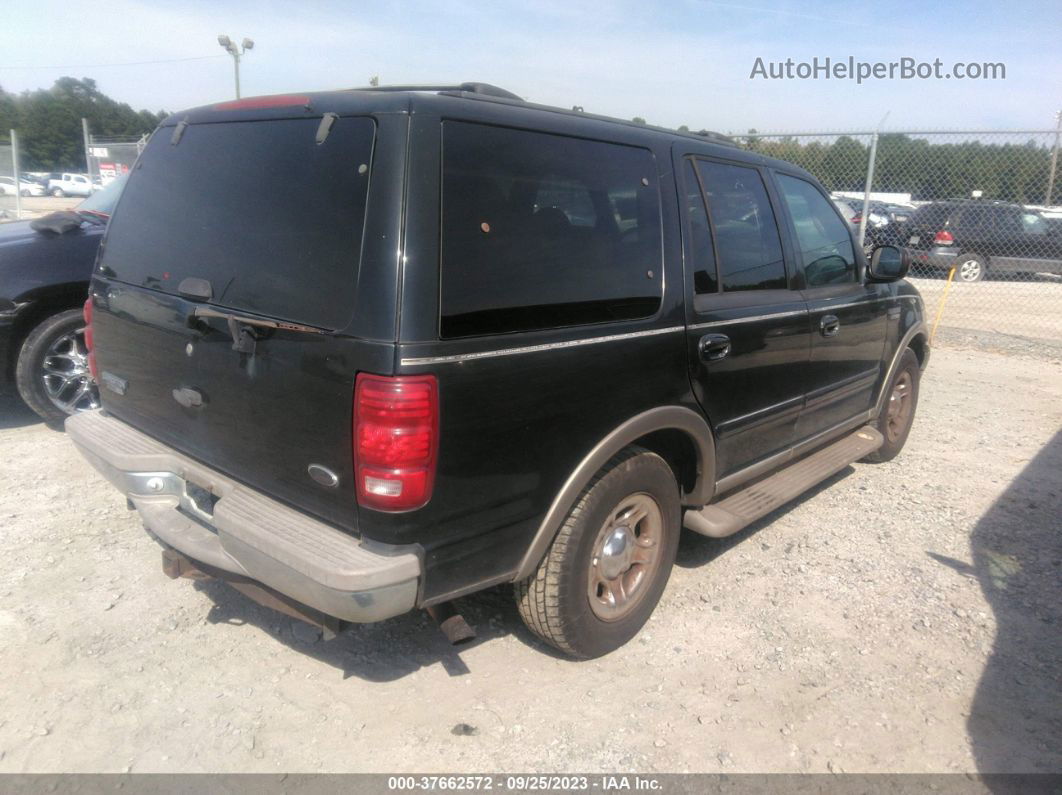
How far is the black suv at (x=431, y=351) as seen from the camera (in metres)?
2.24

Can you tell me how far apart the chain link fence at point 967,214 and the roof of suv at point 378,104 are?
746 cm

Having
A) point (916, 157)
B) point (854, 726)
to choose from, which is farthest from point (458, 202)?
point (916, 157)

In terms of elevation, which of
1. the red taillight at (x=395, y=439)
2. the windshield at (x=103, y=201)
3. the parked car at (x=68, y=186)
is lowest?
the red taillight at (x=395, y=439)

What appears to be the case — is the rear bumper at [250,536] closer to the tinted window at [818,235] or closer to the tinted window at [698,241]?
the tinted window at [698,241]

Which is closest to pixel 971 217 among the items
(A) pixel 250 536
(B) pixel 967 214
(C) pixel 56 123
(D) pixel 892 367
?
(B) pixel 967 214

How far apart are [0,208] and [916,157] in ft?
62.2

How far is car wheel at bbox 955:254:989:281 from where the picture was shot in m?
15.7

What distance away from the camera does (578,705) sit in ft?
9.38

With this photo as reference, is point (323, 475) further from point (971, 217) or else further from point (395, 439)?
point (971, 217)

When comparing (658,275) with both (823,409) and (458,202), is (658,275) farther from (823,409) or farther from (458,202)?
(823,409)

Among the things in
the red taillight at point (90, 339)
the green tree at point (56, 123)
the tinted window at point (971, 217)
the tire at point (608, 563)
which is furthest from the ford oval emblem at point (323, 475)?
the green tree at point (56, 123)

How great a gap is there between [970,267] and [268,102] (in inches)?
651

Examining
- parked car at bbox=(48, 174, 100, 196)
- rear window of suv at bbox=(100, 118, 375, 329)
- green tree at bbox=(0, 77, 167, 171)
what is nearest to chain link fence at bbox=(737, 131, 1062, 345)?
rear window of suv at bbox=(100, 118, 375, 329)

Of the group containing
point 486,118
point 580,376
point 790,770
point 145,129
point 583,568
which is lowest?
point 790,770
